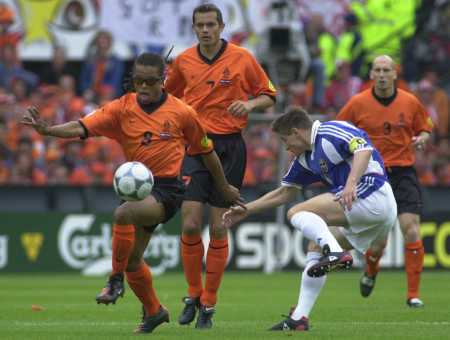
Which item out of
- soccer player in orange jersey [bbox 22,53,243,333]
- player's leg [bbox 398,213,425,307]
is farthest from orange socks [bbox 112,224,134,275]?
player's leg [bbox 398,213,425,307]

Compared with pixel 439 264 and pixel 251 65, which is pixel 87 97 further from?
pixel 251 65

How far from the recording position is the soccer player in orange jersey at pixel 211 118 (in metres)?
11.1

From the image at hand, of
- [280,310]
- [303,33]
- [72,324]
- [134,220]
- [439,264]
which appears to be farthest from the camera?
[303,33]

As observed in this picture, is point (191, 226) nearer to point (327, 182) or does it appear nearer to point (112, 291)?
point (327, 182)

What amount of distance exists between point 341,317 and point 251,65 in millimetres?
2428

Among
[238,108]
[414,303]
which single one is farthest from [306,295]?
[414,303]

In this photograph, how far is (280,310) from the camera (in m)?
13.1

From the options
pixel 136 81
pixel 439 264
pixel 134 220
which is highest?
pixel 136 81

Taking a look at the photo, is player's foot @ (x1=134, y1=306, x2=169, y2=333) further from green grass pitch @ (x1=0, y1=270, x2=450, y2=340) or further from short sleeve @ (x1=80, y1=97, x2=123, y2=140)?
short sleeve @ (x1=80, y1=97, x2=123, y2=140)

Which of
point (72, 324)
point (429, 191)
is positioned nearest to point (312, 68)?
point (429, 191)

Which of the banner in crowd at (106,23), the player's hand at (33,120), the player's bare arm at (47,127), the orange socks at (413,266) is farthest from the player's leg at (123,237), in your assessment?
the banner in crowd at (106,23)

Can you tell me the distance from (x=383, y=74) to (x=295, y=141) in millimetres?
4322

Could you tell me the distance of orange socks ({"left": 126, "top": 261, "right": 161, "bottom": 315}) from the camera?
10211 millimetres

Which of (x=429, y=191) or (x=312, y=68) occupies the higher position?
(x=312, y=68)
